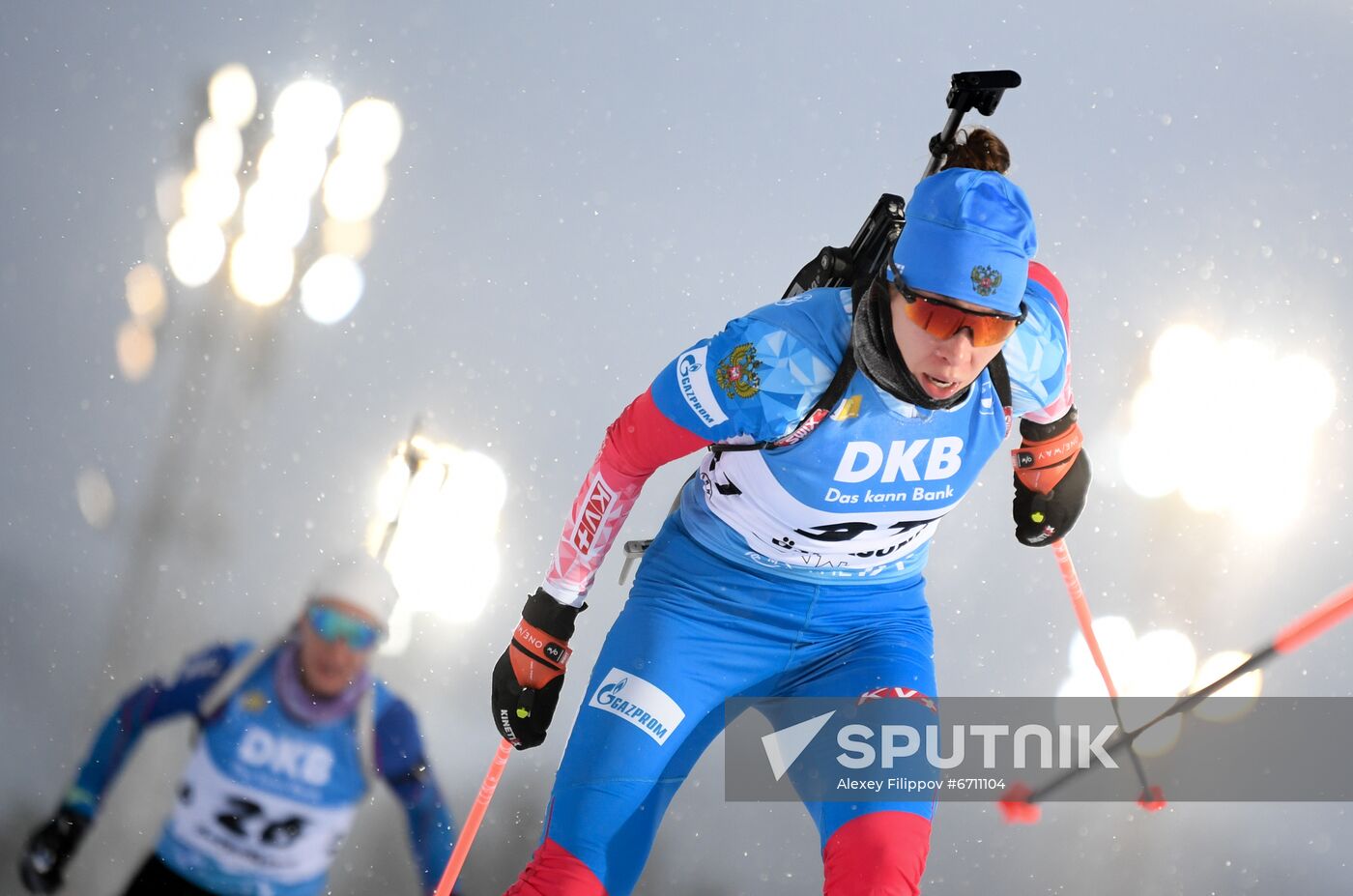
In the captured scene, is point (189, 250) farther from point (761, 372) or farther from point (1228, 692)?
point (1228, 692)

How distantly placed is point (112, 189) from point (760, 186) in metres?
2.59

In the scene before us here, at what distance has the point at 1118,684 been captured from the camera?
5227mm

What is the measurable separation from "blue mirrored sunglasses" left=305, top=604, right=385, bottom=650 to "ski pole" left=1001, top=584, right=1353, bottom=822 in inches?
90.7

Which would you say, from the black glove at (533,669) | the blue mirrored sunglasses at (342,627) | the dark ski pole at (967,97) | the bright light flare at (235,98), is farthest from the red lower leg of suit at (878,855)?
the bright light flare at (235,98)

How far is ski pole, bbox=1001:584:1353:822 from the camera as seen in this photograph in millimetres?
2342

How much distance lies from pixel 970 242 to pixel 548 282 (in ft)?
9.95

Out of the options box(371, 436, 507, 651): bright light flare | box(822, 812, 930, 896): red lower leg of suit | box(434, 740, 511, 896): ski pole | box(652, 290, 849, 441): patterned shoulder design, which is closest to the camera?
box(822, 812, 930, 896): red lower leg of suit

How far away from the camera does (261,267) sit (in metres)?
4.93

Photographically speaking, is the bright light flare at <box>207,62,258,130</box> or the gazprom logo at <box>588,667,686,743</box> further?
the bright light flare at <box>207,62,258,130</box>

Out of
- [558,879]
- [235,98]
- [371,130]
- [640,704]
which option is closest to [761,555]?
[640,704]

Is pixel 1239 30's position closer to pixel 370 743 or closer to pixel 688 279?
pixel 688 279

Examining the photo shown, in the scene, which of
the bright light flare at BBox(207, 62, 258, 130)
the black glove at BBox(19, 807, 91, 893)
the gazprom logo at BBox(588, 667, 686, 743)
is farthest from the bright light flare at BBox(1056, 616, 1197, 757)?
the bright light flare at BBox(207, 62, 258, 130)

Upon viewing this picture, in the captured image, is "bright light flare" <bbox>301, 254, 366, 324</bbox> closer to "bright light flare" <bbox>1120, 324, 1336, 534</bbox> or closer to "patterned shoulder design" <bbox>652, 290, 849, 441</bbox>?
"patterned shoulder design" <bbox>652, 290, 849, 441</bbox>

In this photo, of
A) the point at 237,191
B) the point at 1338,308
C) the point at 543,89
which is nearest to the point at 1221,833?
the point at 1338,308
